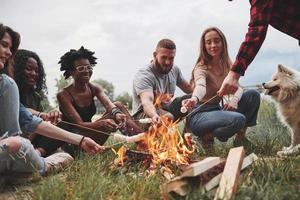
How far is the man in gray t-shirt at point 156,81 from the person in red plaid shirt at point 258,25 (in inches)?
71.8

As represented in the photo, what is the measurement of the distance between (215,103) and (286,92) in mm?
993

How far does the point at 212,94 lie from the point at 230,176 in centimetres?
268

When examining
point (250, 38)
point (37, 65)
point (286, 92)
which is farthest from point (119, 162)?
point (286, 92)

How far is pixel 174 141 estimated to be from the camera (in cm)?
427

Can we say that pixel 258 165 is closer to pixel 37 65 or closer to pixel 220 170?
pixel 220 170

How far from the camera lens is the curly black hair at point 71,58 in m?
5.76

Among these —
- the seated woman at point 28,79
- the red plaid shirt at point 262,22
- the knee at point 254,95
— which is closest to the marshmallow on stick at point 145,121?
the seated woman at point 28,79

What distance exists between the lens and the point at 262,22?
364cm

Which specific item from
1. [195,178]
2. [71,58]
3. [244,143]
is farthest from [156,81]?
[195,178]

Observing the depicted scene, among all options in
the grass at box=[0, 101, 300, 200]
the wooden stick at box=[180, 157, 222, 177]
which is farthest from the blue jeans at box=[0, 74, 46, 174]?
the wooden stick at box=[180, 157, 222, 177]

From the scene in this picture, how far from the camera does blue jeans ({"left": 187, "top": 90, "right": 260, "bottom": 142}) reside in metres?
5.12

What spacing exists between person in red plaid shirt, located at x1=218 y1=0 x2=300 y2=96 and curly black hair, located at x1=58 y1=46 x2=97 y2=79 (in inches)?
106

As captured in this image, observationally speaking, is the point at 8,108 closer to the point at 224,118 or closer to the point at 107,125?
the point at 107,125

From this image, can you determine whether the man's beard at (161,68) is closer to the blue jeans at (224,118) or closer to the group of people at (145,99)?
the group of people at (145,99)
